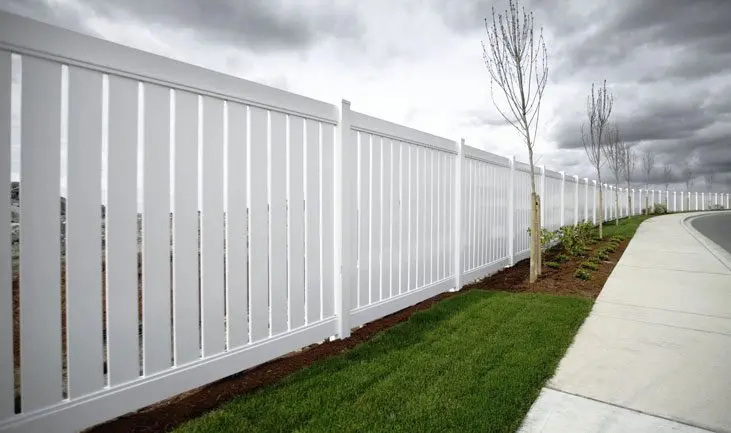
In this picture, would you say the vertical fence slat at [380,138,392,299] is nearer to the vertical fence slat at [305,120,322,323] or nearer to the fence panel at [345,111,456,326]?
the fence panel at [345,111,456,326]

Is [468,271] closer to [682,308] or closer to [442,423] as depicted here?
[682,308]

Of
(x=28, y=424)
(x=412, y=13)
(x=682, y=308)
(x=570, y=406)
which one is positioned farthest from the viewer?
(x=412, y=13)

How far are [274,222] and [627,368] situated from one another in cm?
276

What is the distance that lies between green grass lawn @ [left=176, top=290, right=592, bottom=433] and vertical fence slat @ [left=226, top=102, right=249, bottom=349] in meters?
0.48

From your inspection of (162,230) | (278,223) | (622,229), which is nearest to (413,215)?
(278,223)

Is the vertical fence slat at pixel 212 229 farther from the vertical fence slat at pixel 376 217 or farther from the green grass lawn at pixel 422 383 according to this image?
the vertical fence slat at pixel 376 217

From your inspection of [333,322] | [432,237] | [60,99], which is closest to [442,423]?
[333,322]

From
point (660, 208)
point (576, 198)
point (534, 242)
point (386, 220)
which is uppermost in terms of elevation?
point (576, 198)

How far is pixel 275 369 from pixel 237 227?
117 cm

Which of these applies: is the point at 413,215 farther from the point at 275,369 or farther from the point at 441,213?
the point at 275,369

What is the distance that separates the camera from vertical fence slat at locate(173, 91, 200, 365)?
2268 millimetres

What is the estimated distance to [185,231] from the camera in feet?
7.57

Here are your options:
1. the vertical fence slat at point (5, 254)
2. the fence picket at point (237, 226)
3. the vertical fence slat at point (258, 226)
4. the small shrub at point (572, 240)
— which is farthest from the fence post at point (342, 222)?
the small shrub at point (572, 240)

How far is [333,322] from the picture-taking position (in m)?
3.37
